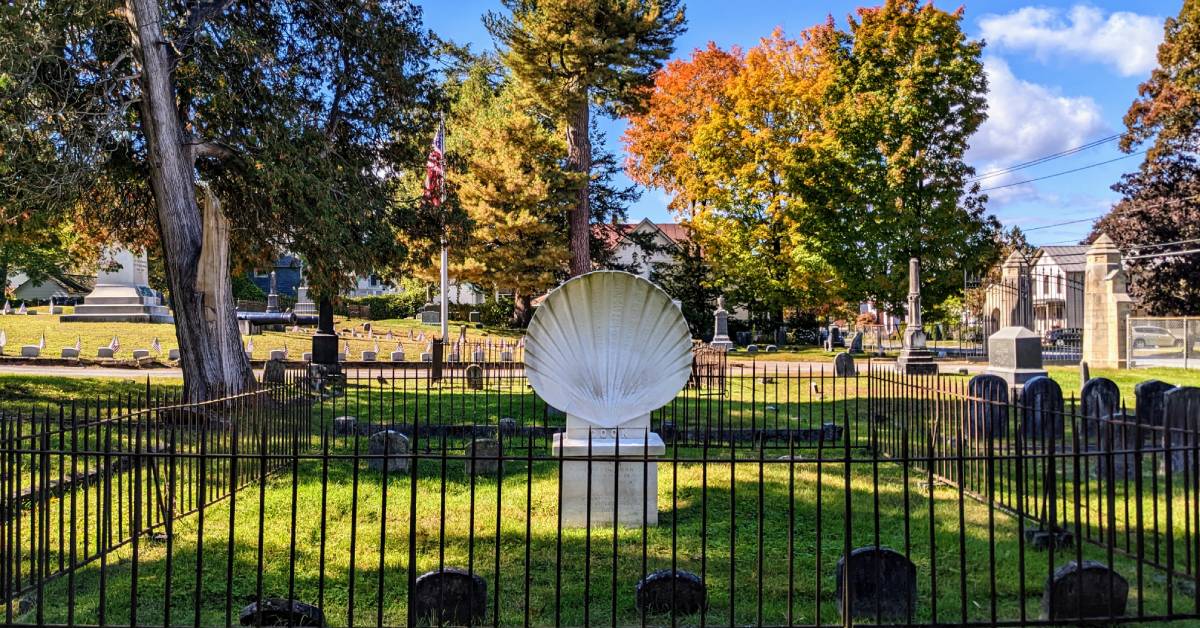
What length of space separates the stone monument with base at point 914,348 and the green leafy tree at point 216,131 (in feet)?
48.7

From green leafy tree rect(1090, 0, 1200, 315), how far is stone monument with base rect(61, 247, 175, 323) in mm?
40810

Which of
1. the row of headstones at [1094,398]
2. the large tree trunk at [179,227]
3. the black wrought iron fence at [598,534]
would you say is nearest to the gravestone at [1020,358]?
the row of headstones at [1094,398]

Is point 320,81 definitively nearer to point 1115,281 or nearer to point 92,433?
point 92,433

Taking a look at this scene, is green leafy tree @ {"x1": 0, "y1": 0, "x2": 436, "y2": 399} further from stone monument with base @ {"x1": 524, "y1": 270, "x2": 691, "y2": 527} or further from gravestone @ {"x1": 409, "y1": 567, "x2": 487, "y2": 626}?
gravestone @ {"x1": 409, "y1": 567, "x2": 487, "y2": 626}

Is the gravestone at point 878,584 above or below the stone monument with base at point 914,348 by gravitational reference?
below

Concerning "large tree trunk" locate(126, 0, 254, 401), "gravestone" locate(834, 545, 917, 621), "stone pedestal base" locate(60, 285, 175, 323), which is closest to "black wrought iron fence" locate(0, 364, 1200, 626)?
"gravestone" locate(834, 545, 917, 621)

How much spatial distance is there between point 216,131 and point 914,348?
64.3ft

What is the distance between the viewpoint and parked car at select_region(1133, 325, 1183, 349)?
25266mm

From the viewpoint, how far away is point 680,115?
41.0m

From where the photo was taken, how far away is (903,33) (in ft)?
105

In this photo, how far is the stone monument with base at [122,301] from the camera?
31.9 m

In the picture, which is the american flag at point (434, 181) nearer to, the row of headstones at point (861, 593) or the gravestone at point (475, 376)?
the gravestone at point (475, 376)

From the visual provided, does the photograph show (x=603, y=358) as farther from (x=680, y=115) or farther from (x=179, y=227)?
(x=680, y=115)

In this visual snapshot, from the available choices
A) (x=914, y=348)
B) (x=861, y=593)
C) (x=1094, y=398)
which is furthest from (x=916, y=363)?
(x=861, y=593)
